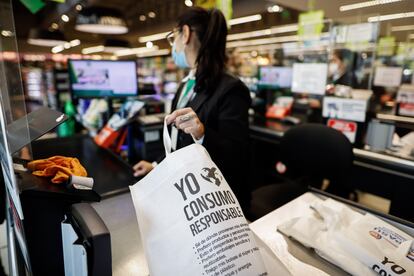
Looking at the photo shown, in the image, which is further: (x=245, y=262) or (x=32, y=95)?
(x=32, y=95)

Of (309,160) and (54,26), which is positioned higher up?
(54,26)

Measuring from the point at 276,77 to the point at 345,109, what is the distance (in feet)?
4.22

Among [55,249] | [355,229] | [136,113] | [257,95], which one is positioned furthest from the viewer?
[257,95]

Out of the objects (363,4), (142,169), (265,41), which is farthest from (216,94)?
(265,41)

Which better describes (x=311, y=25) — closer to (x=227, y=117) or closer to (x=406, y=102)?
(x=406, y=102)

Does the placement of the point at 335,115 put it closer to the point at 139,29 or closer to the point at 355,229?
the point at 355,229

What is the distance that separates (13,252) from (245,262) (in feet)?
2.71

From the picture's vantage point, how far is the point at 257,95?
3480 mm

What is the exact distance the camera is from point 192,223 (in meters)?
0.58

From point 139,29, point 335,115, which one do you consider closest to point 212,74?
point 335,115

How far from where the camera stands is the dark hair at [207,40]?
48.1 inches

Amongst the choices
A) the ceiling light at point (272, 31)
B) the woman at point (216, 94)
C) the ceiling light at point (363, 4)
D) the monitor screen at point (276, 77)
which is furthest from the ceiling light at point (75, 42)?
the ceiling light at point (363, 4)

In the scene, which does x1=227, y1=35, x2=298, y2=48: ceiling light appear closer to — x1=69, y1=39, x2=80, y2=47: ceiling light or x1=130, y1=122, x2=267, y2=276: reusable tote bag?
x1=69, y1=39, x2=80, y2=47: ceiling light

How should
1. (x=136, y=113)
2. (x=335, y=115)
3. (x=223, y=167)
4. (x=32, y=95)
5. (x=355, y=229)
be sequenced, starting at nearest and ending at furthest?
(x=355, y=229), (x=223, y=167), (x=136, y=113), (x=335, y=115), (x=32, y=95)
